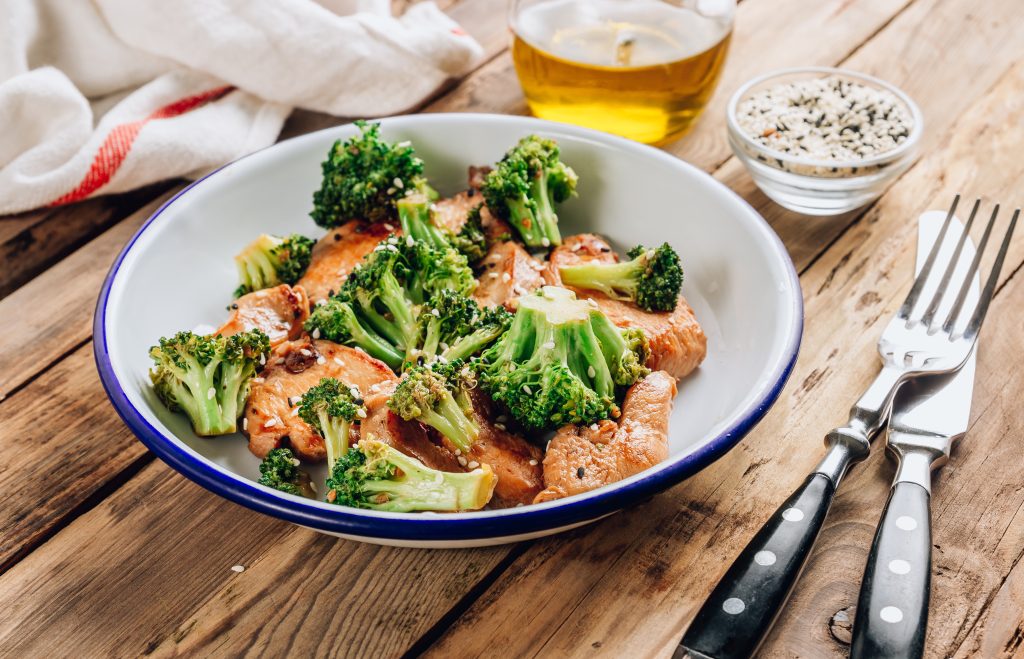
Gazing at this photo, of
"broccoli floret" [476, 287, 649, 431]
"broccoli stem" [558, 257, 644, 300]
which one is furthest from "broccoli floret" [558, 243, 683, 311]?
"broccoli floret" [476, 287, 649, 431]

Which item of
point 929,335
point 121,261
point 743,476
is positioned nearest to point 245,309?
point 121,261

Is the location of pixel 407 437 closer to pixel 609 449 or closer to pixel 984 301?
pixel 609 449

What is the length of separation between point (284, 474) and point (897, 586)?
1.12m

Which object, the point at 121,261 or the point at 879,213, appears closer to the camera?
the point at 121,261

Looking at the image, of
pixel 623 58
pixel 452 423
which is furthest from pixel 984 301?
pixel 452 423

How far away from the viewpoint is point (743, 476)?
1.94m

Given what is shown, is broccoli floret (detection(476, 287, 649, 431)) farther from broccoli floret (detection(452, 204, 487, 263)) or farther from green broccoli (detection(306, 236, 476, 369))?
broccoli floret (detection(452, 204, 487, 263))

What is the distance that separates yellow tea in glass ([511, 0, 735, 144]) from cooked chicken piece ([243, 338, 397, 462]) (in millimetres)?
1191

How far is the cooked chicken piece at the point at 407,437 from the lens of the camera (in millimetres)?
1768

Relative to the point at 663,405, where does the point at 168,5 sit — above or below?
above

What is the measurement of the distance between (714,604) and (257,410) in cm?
100

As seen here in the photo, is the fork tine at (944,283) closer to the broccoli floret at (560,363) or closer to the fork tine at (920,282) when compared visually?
the fork tine at (920,282)

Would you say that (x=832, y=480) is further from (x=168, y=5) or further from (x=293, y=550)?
(x=168, y=5)

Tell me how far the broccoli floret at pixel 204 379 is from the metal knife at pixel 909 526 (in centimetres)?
127
